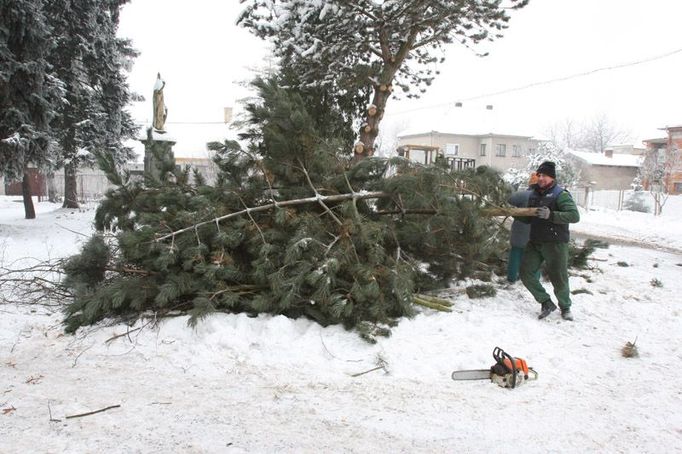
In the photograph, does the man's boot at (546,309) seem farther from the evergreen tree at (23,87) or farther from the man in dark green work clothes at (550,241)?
the evergreen tree at (23,87)

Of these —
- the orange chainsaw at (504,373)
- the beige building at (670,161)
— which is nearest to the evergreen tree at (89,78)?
the orange chainsaw at (504,373)

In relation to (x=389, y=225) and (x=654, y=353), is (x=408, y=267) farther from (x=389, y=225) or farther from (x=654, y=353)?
(x=654, y=353)

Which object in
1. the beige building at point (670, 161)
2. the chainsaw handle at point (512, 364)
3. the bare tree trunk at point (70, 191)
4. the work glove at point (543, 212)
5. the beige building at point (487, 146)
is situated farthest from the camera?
the beige building at point (487, 146)

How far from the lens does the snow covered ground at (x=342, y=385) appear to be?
2.96 m

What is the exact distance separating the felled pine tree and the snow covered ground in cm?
→ 30

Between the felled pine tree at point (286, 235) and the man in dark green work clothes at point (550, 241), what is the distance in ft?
1.67

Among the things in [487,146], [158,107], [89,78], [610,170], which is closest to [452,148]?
[487,146]

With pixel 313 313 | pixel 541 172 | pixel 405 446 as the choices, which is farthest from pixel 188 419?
pixel 541 172

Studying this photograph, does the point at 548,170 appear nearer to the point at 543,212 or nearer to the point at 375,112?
the point at 543,212

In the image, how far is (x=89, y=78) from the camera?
17203mm

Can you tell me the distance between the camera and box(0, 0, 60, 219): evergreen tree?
Answer: 11773mm

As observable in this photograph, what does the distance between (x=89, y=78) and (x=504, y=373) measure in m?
18.1

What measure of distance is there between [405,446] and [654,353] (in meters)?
2.81

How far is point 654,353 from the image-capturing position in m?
4.32
